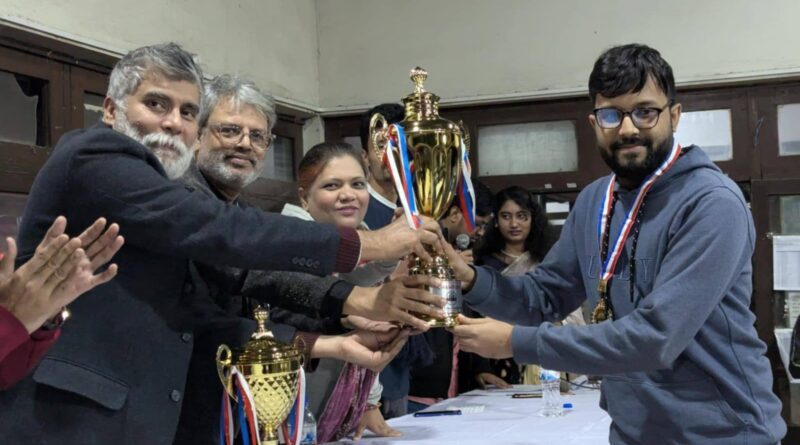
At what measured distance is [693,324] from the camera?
1.50 metres

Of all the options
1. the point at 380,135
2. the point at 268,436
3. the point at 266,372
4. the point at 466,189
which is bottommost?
the point at 268,436

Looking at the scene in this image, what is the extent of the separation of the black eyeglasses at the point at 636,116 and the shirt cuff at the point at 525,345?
47 cm

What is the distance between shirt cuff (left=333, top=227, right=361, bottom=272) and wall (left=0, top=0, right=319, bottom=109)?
85.5 inches

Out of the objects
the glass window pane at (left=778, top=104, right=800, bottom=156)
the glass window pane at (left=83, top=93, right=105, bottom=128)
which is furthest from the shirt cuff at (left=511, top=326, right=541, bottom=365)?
Result: the glass window pane at (left=778, top=104, right=800, bottom=156)

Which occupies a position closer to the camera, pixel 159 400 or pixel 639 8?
pixel 159 400

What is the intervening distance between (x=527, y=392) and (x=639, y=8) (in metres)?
2.77

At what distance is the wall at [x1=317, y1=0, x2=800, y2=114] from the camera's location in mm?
4641

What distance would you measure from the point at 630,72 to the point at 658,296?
0.48 m

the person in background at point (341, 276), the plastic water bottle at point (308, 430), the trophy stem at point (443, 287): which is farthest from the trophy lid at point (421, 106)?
the plastic water bottle at point (308, 430)

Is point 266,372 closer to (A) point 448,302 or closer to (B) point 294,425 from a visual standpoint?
(B) point 294,425

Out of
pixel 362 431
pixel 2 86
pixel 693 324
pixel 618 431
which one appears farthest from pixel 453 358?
pixel 2 86

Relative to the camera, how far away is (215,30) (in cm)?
437

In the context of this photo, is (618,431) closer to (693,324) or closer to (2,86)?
(693,324)

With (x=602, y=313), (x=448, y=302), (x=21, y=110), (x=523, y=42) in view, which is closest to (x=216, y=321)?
(x=448, y=302)
